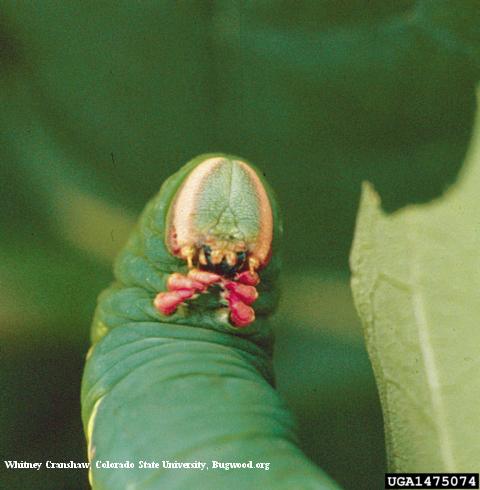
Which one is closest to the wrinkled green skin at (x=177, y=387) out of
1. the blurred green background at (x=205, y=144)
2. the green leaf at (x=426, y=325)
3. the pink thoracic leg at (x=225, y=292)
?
the pink thoracic leg at (x=225, y=292)

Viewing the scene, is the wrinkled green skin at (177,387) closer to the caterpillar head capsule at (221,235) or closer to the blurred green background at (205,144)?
the caterpillar head capsule at (221,235)

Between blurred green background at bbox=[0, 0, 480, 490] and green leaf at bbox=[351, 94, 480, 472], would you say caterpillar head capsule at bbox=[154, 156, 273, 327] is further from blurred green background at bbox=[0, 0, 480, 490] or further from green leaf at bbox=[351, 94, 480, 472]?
blurred green background at bbox=[0, 0, 480, 490]

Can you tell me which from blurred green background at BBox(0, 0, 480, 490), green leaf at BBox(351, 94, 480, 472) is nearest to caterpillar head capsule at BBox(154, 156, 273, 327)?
green leaf at BBox(351, 94, 480, 472)

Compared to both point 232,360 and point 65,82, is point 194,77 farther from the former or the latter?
point 232,360

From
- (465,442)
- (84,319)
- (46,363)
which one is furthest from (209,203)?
(46,363)

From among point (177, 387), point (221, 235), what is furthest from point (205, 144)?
point (177, 387)

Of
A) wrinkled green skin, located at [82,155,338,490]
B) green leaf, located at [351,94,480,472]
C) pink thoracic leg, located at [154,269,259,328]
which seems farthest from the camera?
pink thoracic leg, located at [154,269,259,328]
